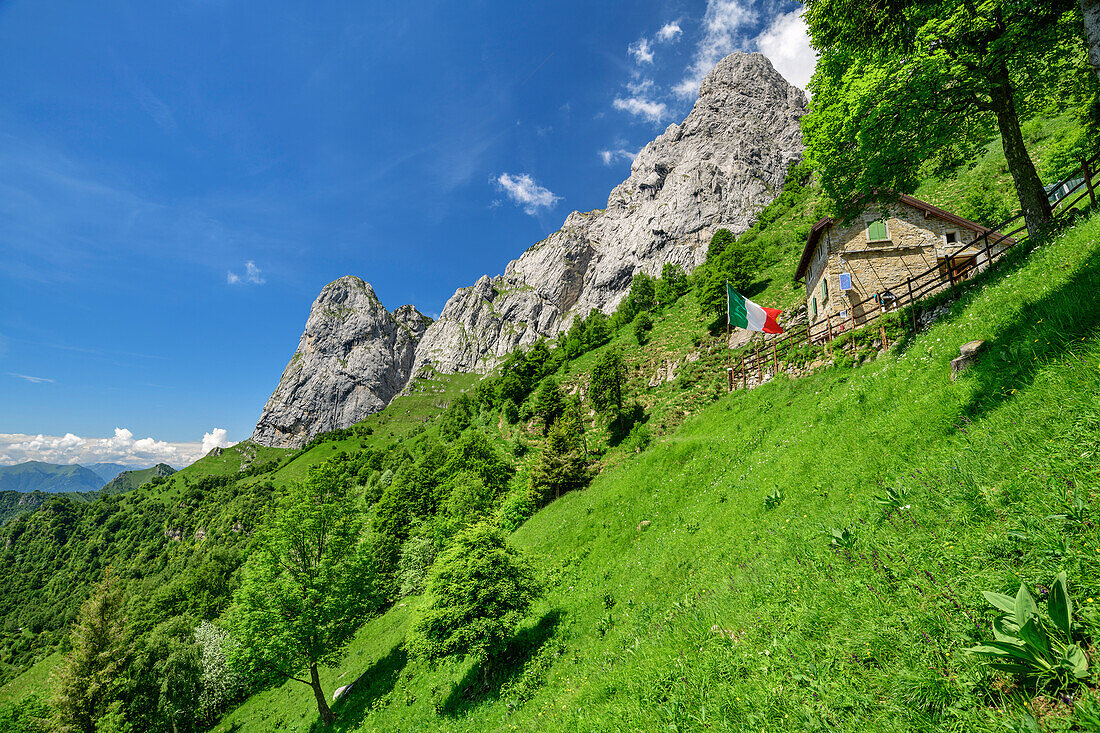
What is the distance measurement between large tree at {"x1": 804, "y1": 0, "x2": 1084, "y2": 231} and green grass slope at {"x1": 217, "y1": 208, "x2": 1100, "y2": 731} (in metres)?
4.04

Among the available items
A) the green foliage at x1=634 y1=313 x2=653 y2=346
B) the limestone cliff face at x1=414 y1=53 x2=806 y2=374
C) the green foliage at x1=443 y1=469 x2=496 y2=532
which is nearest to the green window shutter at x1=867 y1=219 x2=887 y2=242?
the green foliage at x1=634 y1=313 x2=653 y2=346

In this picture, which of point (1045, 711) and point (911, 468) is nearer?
point (1045, 711)

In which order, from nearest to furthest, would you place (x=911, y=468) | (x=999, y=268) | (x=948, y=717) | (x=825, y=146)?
(x=948, y=717) → (x=911, y=468) → (x=825, y=146) → (x=999, y=268)

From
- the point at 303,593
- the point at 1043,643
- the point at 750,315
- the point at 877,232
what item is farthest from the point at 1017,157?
the point at 303,593

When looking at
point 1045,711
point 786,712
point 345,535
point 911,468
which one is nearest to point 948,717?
point 1045,711

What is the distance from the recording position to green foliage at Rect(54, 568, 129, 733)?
91.4 feet

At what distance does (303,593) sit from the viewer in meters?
20.2

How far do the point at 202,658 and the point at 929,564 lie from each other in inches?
2149

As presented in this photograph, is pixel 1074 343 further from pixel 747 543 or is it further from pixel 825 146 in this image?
pixel 825 146

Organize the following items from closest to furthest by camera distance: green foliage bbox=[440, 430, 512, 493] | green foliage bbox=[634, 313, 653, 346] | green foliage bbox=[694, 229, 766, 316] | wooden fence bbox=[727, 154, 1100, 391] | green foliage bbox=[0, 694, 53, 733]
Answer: wooden fence bbox=[727, 154, 1100, 391] < green foliage bbox=[0, 694, 53, 733] < green foliage bbox=[694, 229, 766, 316] < green foliage bbox=[440, 430, 512, 493] < green foliage bbox=[634, 313, 653, 346]

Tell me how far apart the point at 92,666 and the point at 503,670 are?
1561 inches

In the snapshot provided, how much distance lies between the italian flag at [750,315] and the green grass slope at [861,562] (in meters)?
9.42

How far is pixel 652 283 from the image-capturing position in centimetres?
7738

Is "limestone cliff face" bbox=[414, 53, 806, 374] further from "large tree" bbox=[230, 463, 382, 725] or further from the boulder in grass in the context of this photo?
the boulder in grass
